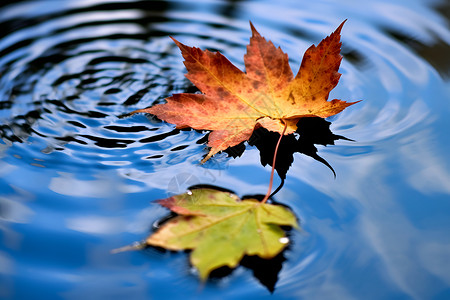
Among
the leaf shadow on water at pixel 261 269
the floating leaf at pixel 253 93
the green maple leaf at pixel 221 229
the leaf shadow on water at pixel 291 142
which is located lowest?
the leaf shadow on water at pixel 261 269

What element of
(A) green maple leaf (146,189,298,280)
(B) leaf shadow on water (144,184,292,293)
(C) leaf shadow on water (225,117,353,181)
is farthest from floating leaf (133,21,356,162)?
(B) leaf shadow on water (144,184,292,293)

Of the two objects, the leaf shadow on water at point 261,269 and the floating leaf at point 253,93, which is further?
the floating leaf at point 253,93

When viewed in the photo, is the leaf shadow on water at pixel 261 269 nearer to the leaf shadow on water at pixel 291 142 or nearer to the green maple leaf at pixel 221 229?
the green maple leaf at pixel 221 229

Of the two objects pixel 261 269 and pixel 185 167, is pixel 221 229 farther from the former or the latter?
pixel 185 167

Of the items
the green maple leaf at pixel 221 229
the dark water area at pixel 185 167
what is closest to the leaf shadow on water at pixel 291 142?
the dark water area at pixel 185 167

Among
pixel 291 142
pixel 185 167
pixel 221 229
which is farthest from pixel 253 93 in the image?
pixel 221 229
